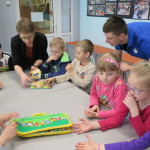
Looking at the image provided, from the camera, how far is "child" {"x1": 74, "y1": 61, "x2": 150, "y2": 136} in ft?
2.97

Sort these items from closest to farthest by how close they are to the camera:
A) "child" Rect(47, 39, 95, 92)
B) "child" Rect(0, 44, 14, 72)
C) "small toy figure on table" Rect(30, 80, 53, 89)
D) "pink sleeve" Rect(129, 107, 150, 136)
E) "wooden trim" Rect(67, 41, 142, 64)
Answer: "pink sleeve" Rect(129, 107, 150, 136) < "small toy figure on table" Rect(30, 80, 53, 89) < "child" Rect(47, 39, 95, 92) < "child" Rect(0, 44, 14, 72) < "wooden trim" Rect(67, 41, 142, 64)

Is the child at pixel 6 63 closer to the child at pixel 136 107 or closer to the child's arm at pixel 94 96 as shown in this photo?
the child's arm at pixel 94 96

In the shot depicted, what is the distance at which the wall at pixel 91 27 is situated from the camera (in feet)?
13.5

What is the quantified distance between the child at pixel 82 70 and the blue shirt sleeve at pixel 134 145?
89 centimetres

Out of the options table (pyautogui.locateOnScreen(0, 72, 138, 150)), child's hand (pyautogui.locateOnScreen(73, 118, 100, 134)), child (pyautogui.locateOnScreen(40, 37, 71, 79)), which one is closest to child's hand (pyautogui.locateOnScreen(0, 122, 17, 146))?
table (pyautogui.locateOnScreen(0, 72, 138, 150))

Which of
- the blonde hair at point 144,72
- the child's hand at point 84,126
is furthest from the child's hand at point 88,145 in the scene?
the blonde hair at point 144,72

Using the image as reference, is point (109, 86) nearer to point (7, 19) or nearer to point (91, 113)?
point (91, 113)

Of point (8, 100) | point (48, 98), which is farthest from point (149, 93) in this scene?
point (8, 100)

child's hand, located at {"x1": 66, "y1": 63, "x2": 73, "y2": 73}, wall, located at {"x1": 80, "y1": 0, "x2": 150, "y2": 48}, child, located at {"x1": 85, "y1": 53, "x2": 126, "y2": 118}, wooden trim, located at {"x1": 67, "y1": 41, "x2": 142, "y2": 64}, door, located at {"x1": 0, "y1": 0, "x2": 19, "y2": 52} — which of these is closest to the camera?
child, located at {"x1": 85, "y1": 53, "x2": 126, "y2": 118}

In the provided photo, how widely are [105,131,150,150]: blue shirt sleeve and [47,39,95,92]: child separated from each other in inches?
34.9

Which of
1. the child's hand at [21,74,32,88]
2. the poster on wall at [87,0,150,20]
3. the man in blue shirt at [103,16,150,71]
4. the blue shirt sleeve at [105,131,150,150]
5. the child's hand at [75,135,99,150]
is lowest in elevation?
the child's hand at [75,135,99,150]

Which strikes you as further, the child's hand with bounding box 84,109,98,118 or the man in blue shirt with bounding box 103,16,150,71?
the man in blue shirt with bounding box 103,16,150,71

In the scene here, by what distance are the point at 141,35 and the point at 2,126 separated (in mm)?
1363

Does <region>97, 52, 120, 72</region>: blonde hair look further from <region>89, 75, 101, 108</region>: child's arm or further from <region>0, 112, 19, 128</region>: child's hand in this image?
<region>0, 112, 19, 128</region>: child's hand
